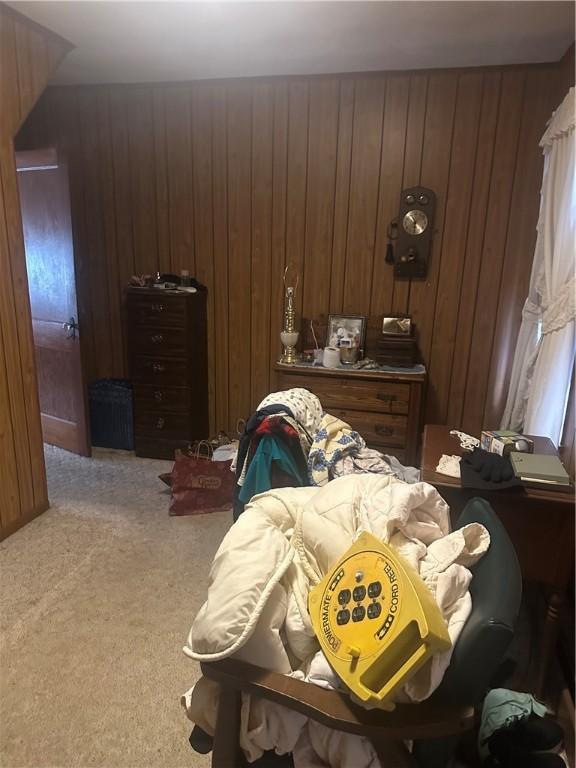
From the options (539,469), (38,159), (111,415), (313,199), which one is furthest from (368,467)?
(38,159)

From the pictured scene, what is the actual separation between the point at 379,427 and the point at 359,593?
6.42ft

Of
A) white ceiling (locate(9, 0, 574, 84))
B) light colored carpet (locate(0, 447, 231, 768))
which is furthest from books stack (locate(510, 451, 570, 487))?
white ceiling (locate(9, 0, 574, 84))

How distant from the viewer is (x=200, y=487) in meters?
2.90

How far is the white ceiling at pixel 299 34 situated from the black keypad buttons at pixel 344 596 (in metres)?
2.31

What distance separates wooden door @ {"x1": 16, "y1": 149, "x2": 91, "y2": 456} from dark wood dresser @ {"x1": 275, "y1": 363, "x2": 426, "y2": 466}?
4.94 ft

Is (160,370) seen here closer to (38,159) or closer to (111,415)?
(111,415)

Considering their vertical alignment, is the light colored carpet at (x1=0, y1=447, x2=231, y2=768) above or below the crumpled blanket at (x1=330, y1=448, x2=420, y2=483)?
below

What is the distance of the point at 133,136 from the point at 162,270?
35.4 inches

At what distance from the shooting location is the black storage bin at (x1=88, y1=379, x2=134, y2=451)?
11.9 feet

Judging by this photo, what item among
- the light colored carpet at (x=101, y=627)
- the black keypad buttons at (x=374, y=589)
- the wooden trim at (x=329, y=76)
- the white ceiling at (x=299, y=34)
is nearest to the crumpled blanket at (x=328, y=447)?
the light colored carpet at (x=101, y=627)

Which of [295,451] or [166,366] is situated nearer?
[295,451]

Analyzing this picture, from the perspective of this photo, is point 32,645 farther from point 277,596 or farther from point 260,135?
point 260,135

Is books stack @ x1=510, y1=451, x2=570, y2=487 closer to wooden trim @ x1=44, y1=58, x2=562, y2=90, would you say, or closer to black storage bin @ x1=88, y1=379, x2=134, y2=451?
wooden trim @ x1=44, y1=58, x2=562, y2=90

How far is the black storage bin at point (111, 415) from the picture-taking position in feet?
11.9
